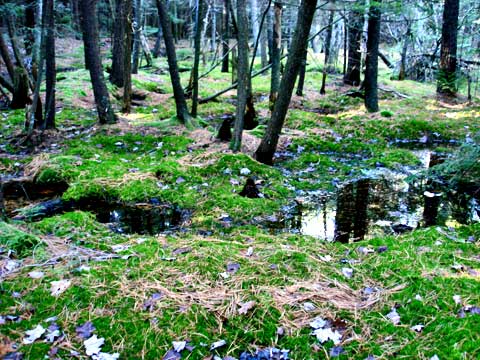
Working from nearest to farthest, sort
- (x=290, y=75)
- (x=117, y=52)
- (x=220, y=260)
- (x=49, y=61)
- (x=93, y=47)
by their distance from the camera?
(x=220, y=260) < (x=290, y=75) < (x=49, y=61) < (x=93, y=47) < (x=117, y=52)

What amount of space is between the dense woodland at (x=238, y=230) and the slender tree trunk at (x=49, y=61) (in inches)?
1.3

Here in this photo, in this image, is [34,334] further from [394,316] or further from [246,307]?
[394,316]

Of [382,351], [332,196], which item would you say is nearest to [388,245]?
[382,351]

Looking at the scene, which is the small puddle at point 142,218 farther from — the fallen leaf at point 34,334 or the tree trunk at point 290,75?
the tree trunk at point 290,75

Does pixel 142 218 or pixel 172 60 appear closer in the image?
pixel 142 218

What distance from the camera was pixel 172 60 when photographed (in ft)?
28.1

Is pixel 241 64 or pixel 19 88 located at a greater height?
pixel 241 64

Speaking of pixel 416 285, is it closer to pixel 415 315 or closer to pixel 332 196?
pixel 415 315

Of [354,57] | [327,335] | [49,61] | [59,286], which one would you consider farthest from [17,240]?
[354,57]

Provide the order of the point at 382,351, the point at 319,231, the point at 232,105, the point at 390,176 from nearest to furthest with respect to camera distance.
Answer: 1. the point at 382,351
2. the point at 319,231
3. the point at 390,176
4. the point at 232,105

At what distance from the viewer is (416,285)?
122 inches

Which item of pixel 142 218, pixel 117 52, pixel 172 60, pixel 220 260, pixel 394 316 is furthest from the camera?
pixel 117 52

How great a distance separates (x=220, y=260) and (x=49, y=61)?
23.2 feet

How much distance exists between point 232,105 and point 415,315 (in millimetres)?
11217
